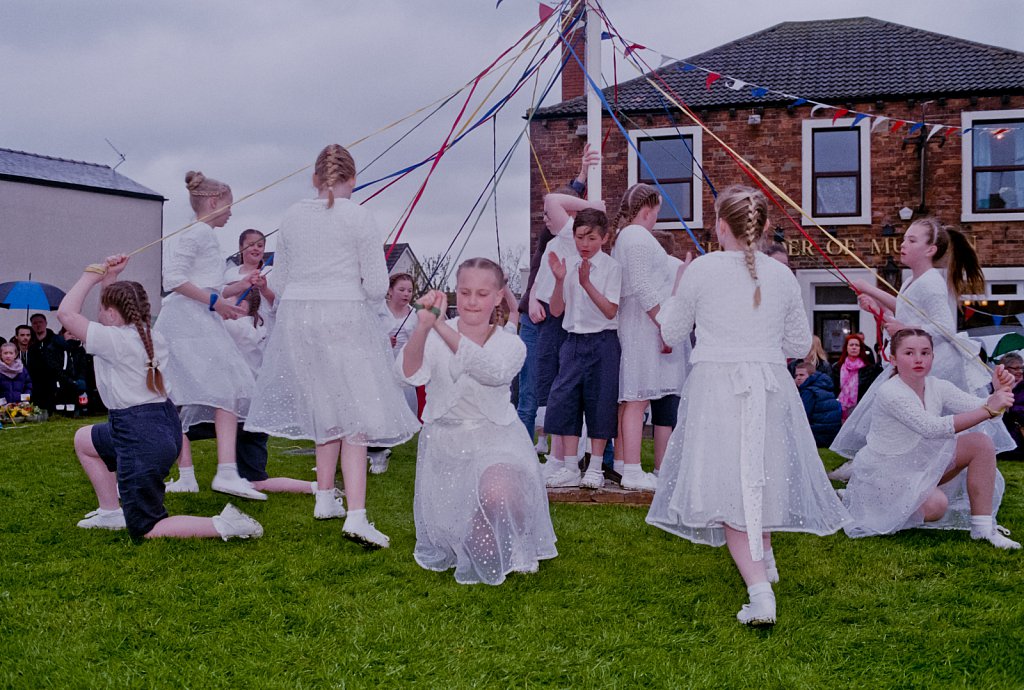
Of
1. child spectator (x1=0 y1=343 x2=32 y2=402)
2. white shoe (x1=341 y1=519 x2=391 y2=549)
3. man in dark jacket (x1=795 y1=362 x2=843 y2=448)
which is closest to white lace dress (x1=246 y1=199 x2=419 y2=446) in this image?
white shoe (x1=341 y1=519 x2=391 y2=549)

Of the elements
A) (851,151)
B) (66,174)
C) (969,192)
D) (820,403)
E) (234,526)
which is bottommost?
(234,526)

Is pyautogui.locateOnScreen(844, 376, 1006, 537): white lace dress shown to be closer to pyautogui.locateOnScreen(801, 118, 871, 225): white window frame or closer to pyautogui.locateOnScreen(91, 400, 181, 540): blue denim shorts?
pyautogui.locateOnScreen(91, 400, 181, 540): blue denim shorts

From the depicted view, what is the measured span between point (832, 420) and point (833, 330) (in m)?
6.77

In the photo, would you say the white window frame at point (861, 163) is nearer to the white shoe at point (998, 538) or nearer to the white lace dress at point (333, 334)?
the white shoe at point (998, 538)

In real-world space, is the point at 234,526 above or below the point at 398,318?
below

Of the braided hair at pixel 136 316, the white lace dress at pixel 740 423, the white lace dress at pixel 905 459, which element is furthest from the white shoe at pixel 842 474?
the braided hair at pixel 136 316

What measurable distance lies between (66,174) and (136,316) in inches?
832

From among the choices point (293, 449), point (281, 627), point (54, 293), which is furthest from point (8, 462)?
point (54, 293)

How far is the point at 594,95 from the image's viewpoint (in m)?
5.23

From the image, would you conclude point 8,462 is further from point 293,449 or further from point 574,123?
point 574,123

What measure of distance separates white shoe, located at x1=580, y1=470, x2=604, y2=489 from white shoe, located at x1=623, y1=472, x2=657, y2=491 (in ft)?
0.44

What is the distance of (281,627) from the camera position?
2830 mm

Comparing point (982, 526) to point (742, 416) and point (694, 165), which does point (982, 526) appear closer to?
point (742, 416)

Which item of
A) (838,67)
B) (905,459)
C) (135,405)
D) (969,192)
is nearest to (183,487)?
(135,405)
